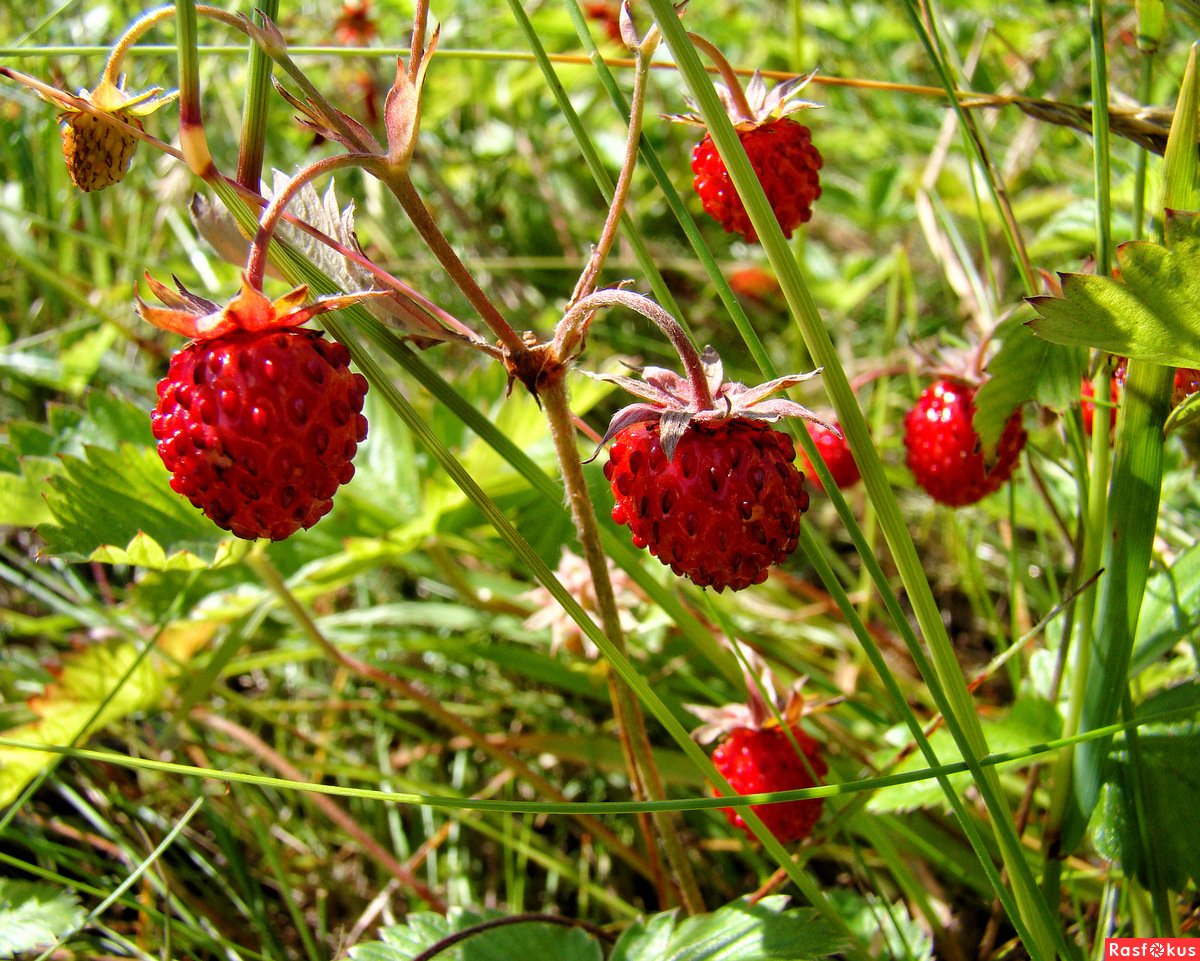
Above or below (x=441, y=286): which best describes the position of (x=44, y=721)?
below

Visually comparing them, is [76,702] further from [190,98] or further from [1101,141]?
[1101,141]

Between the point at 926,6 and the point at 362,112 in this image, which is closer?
the point at 926,6

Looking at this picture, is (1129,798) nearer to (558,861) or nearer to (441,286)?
(558,861)

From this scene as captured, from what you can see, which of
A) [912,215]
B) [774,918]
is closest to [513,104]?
[912,215]

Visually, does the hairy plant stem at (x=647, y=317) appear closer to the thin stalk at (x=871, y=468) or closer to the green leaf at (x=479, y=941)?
the thin stalk at (x=871, y=468)

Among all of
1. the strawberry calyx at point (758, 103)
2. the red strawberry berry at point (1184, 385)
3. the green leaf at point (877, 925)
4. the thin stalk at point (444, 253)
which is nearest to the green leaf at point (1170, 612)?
the red strawberry berry at point (1184, 385)

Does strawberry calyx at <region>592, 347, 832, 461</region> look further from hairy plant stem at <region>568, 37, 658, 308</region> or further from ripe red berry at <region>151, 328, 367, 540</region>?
ripe red berry at <region>151, 328, 367, 540</region>

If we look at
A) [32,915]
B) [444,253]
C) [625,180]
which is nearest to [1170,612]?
[625,180]
